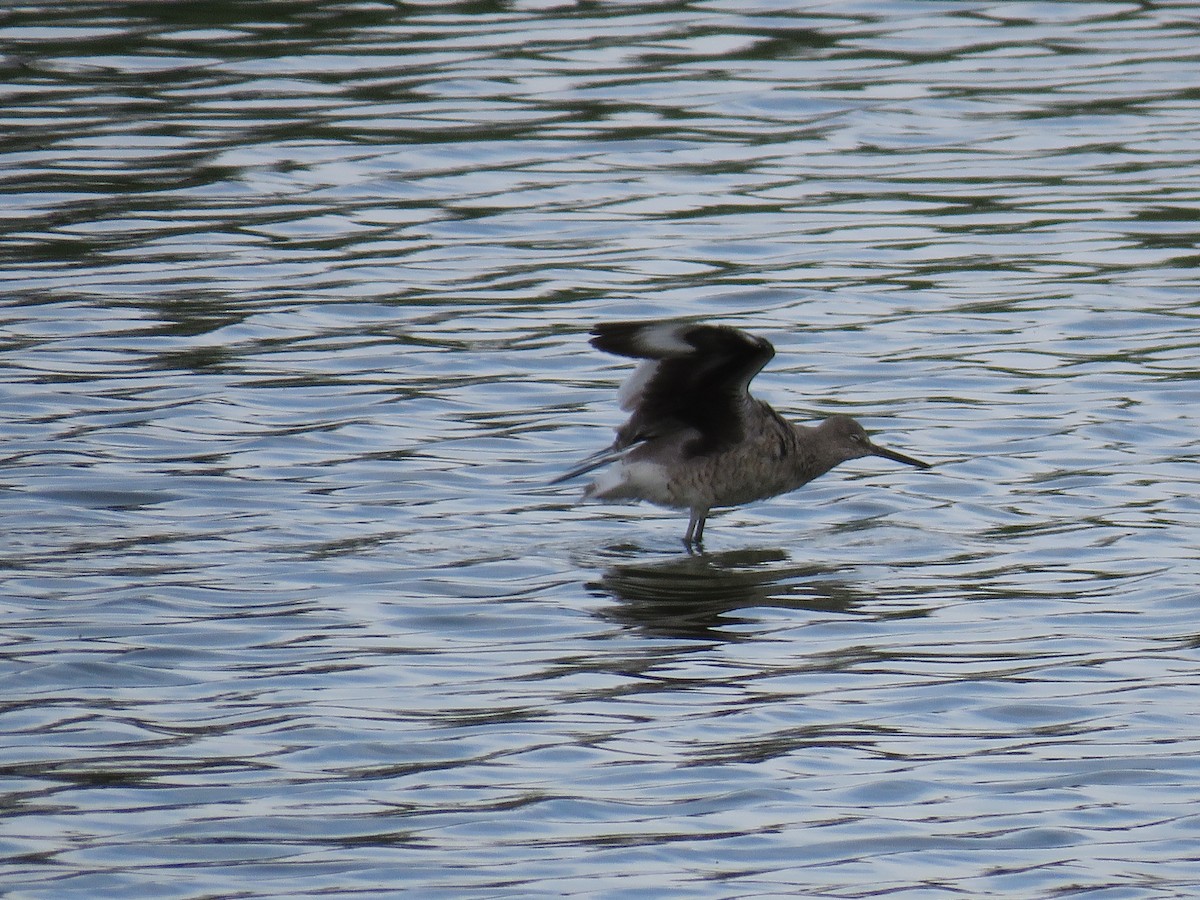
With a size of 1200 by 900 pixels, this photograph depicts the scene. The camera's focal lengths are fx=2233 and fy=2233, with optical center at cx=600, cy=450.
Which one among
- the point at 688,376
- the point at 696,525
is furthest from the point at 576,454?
the point at 688,376

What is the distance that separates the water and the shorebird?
0.26 metres

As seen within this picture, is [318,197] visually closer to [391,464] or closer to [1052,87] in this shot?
[391,464]

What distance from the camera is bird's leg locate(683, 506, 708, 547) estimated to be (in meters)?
10.0

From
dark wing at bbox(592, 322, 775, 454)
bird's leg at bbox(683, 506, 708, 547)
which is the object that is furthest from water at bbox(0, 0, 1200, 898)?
dark wing at bbox(592, 322, 775, 454)

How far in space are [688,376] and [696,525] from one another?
86 cm

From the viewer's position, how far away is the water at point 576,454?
6406mm

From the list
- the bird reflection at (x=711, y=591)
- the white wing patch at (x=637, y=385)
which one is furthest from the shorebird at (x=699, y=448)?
the bird reflection at (x=711, y=591)

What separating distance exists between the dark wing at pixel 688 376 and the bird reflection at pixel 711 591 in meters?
0.64

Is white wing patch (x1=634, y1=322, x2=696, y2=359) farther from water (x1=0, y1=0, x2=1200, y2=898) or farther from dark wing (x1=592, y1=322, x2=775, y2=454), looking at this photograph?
water (x1=0, y1=0, x2=1200, y2=898)

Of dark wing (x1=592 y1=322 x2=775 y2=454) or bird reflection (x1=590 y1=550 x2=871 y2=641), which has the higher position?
dark wing (x1=592 y1=322 x2=775 y2=454)


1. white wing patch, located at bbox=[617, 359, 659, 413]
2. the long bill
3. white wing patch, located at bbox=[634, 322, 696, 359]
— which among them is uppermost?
white wing patch, located at bbox=[634, 322, 696, 359]

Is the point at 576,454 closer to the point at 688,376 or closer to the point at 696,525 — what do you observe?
the point at 696,525

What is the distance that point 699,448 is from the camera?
395 inches

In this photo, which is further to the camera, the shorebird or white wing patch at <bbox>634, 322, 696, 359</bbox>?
the shorebird
